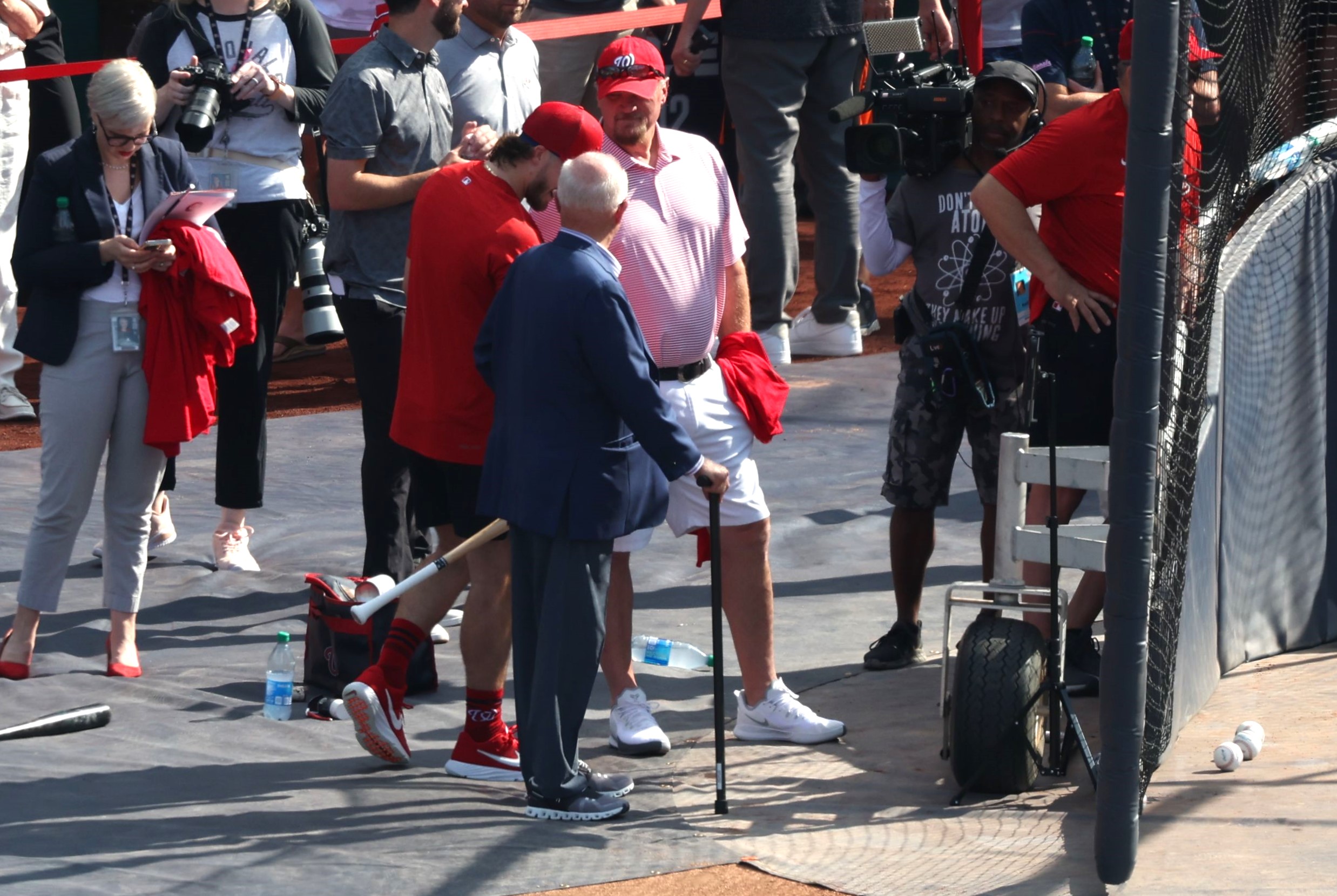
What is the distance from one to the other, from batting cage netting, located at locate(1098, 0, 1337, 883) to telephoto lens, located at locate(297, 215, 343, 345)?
3.39 metres

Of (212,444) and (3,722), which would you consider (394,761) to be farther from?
(212,444)

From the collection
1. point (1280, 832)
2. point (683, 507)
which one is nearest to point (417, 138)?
point (683, 507)

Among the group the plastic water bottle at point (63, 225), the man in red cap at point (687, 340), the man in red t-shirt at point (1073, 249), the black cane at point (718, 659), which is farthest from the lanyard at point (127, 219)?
the man in red t-shirt at point (1073, 249)

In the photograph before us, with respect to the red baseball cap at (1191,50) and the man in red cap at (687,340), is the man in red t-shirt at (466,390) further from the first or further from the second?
the red baseball cap at (1191,50)

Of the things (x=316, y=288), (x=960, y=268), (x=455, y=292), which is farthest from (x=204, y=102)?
(x=960, y=268)

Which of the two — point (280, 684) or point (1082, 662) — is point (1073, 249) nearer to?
point (1082, 662)

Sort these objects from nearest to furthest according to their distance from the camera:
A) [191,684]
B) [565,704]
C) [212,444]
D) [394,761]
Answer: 1. [565,704]
2. [394,761]
3. [191,684]
4. [212,444]

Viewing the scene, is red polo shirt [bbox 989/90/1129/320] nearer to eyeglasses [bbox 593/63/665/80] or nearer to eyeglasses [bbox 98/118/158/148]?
eyeglasses [bbox 593/63/665/80]

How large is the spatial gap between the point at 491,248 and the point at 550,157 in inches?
12.0

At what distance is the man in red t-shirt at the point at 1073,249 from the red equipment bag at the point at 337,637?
2076mm

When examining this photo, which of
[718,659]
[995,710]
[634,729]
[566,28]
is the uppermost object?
[566,28]

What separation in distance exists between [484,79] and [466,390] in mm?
1927

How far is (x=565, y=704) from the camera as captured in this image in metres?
5.09

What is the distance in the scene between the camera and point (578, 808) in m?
5.07
